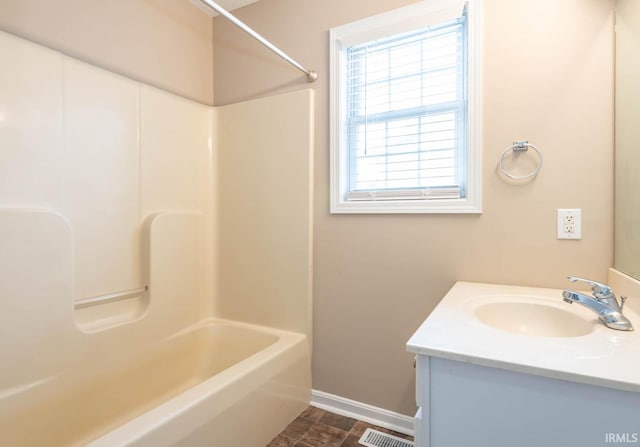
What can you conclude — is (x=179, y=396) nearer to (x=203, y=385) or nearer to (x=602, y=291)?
(x=203, y=385)

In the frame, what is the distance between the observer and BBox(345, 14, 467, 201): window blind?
65.8 inches

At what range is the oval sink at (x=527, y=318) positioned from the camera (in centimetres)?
121

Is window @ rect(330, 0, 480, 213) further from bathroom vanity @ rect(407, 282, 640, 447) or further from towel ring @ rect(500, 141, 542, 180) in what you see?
bathroom vanity @ rect(407, 282, 640, 447)

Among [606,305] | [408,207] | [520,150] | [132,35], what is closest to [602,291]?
[606,305]

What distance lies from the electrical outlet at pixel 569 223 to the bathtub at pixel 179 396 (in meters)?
1.41

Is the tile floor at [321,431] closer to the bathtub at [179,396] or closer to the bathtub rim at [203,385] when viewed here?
the bathtub at [179,396]

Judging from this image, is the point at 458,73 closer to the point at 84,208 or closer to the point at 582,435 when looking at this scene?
the point at 582,435

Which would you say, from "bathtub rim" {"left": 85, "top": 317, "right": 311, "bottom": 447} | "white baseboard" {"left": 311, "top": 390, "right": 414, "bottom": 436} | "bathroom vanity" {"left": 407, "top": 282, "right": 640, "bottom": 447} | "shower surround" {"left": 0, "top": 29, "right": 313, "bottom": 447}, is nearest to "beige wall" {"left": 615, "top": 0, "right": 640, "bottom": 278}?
"bathroom vanity" {"left": 407, "top": 282, "right": 640, "bottom": 447}

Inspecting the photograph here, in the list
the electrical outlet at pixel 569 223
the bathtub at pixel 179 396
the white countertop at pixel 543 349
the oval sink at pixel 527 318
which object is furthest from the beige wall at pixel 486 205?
the white countertop at pixel 543 349

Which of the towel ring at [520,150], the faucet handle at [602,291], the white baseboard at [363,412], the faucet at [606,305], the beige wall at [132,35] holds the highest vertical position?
the beige wall at [132,35]

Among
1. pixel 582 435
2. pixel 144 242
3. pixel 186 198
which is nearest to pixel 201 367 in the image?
pixel 144 242

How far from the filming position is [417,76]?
1.76 metres

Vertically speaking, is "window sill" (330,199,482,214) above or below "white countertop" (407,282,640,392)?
above

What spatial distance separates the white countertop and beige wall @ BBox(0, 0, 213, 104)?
195 centimetres
